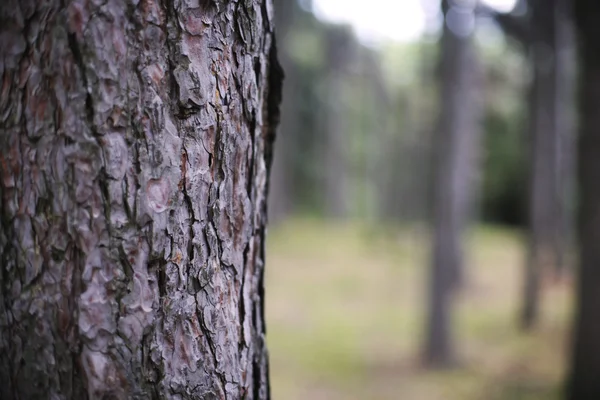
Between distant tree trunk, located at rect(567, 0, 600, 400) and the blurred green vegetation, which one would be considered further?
the blurred green vegetation

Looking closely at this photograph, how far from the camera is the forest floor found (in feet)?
22.8

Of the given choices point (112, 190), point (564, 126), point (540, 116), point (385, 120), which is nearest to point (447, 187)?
point (540, 116)

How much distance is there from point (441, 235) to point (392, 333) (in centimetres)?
244

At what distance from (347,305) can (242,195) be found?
33.5ft

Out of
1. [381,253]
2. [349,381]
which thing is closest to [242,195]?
[349,381]

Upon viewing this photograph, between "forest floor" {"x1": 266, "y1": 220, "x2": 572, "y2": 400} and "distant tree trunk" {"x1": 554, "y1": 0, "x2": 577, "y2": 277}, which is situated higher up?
"distant tree trunk" {"x1": 554, "y1": 0, "x2": 577, "y2": 277}

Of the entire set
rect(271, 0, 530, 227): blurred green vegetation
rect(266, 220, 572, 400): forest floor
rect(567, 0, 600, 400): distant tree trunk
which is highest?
rect(271, 0, 530, 227): blurred green vegetation

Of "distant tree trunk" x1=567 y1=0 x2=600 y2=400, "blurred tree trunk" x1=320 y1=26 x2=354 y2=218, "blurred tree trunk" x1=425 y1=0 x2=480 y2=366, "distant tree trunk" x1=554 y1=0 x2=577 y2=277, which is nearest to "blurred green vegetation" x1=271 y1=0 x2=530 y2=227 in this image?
"blurred tree trunk" x1=320 y1=26 x2=354 y2=218

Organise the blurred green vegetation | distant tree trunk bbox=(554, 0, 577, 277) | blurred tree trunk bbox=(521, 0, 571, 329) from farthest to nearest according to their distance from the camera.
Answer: the blurred green vegetation
distant tree trunk bbox=(554, 0, 577, 277)
blurred tree trunk bbox=(521, 0, 571, 329)

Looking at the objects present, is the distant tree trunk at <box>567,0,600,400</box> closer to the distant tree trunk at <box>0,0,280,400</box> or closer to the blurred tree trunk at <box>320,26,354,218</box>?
the distant tree trunk at <box>0,0,280,400</box>

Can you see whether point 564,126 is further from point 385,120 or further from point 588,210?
point 385,120

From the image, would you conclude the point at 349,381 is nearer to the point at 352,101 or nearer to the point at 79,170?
the point at 79,170

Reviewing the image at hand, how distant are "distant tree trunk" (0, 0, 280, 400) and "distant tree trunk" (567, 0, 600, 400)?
15.9 ft

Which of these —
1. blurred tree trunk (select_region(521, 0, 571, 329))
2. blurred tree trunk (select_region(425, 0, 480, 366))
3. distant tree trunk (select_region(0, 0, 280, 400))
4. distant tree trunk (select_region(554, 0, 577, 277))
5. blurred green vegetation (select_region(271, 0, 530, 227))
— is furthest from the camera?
blurred green vegetation (select_region(271, 0, 530, 227))
